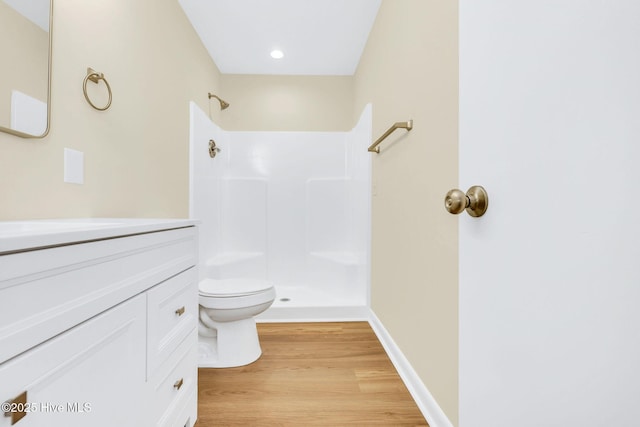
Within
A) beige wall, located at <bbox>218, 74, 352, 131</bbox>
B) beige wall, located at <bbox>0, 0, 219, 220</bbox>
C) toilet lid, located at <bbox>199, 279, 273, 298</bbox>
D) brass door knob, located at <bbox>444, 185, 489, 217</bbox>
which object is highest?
beige wall, located at <bbox>218, 74, 352, 131</bbox>

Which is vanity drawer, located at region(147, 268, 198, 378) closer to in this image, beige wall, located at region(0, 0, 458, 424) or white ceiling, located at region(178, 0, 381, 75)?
beige wall, located at region(0, 0, 458, 424)

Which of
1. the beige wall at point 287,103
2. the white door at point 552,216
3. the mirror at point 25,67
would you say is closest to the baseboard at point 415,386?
the white door at point 552,216

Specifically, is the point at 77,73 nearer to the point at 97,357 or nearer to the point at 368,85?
the point at 97,357

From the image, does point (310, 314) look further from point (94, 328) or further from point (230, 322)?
point (94, 328)

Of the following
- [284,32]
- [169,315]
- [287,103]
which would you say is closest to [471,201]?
[169,315]

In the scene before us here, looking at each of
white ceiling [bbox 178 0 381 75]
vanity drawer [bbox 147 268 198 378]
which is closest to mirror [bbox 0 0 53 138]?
vanity drawer [bbox 147 268 198 378]

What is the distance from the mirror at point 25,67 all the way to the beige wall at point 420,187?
4.41ft

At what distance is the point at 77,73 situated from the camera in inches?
42.1

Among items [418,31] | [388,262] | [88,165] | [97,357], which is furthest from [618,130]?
[388,262]

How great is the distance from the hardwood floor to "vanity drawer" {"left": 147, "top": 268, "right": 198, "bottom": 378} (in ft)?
1.64

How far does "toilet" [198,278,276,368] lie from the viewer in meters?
1.60

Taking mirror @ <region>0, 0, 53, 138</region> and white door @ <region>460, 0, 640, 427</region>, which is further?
mirror @ <region>0, 0, 53, 138</region>

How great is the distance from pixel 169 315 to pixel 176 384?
248mm

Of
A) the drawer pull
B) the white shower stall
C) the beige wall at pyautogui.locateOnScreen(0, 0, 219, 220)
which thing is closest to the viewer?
the drawer pull
